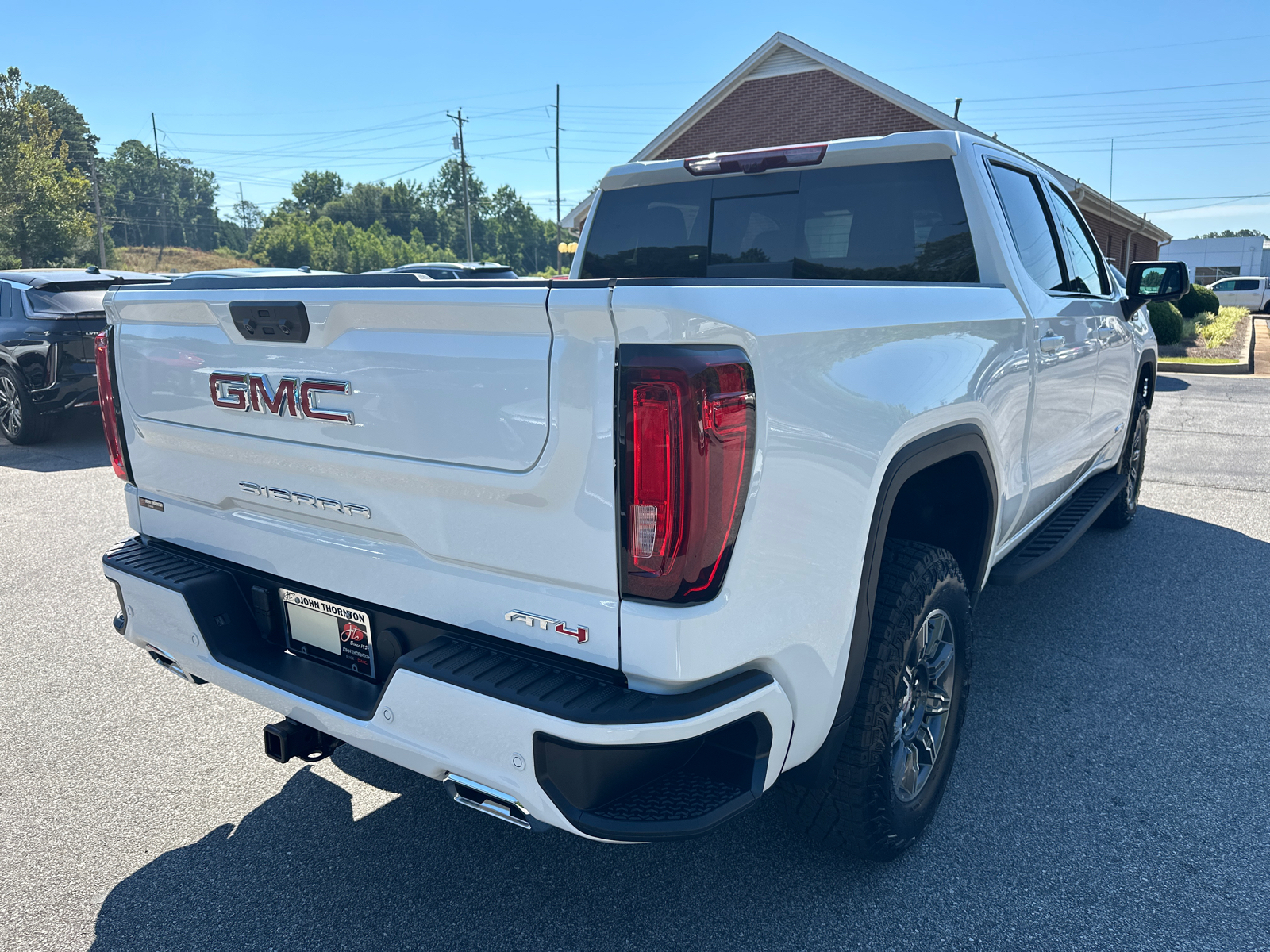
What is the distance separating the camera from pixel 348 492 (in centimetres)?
216

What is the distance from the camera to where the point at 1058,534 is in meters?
3.99

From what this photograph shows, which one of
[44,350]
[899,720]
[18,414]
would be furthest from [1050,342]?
[18,414]

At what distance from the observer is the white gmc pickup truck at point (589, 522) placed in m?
1.72

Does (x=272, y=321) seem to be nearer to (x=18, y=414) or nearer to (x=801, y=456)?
(x=801, y=456)

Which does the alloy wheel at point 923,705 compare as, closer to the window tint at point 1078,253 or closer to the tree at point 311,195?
the window tint at point 1078,253

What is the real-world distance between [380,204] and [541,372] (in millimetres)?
151618

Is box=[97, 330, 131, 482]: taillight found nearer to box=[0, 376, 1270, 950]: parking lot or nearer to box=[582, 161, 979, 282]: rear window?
box=[0, 376, 1270, 950]: parking lot

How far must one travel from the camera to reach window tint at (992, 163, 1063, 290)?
351 centimetres

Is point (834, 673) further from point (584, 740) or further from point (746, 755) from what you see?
point (584, 740)

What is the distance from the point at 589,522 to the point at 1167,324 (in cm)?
1924

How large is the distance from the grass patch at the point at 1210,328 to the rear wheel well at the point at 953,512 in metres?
19.3

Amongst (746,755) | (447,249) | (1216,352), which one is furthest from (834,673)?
(447,249)

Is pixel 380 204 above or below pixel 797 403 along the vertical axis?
above

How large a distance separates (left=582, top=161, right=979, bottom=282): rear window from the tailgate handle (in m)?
1.89
